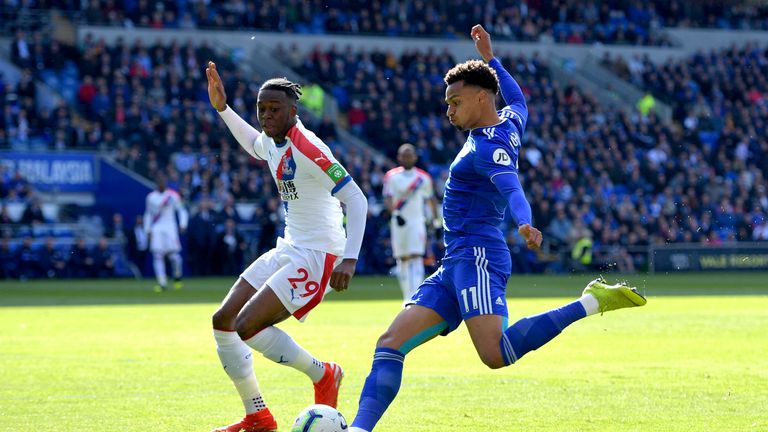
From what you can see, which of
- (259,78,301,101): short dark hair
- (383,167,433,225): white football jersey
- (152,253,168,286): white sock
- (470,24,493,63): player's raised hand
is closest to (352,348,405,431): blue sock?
(259,78,301,101): short dark hair

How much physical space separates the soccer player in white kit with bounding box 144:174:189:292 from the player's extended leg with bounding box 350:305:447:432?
784 inches

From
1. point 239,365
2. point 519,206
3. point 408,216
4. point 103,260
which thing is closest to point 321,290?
point 239,365

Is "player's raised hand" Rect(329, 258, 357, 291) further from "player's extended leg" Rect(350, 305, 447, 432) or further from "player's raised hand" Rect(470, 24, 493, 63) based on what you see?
"player's raised hand" Rect(470, 24, 493, 63)

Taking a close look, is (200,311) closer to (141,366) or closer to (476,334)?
(141,366)

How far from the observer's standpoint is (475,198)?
7.45 meters

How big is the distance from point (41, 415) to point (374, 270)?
973 inches

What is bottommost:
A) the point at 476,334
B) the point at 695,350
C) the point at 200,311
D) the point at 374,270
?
the point at 374,270

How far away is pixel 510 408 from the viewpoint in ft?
29.7

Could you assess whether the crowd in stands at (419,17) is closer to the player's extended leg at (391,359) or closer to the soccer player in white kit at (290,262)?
the soccer player in white kit at (290,262)

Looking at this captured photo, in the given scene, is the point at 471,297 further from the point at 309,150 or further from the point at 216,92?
the point at 216,92

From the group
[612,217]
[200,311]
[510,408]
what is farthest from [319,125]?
[510,408]

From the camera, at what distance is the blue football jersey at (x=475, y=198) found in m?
7.34

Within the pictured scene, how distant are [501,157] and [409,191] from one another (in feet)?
45.1

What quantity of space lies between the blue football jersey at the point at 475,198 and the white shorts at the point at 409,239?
43.0 ft
